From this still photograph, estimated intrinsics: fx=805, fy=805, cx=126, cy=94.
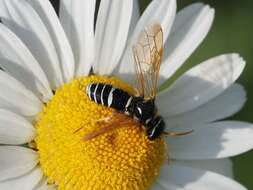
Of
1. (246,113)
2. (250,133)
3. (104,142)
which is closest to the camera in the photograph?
(104,142)

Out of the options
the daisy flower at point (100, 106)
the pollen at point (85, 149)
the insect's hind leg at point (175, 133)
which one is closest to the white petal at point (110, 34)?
the daisy flower at point (100, 106)

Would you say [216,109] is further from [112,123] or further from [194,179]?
[112,123]

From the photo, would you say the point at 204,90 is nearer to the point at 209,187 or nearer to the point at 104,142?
the point at 209,187

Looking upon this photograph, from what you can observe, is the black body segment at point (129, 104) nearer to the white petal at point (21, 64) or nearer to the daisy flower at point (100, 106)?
the daisy flower at point (100, 106)

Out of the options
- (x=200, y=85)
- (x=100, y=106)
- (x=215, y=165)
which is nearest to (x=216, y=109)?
(x=200, y=85)

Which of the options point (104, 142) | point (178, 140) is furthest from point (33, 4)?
point (178, 140)

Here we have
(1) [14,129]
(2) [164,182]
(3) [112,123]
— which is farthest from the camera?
(2) [164,182]

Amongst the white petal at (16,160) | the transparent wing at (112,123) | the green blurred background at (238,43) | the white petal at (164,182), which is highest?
the transparent wing at (112,123)
